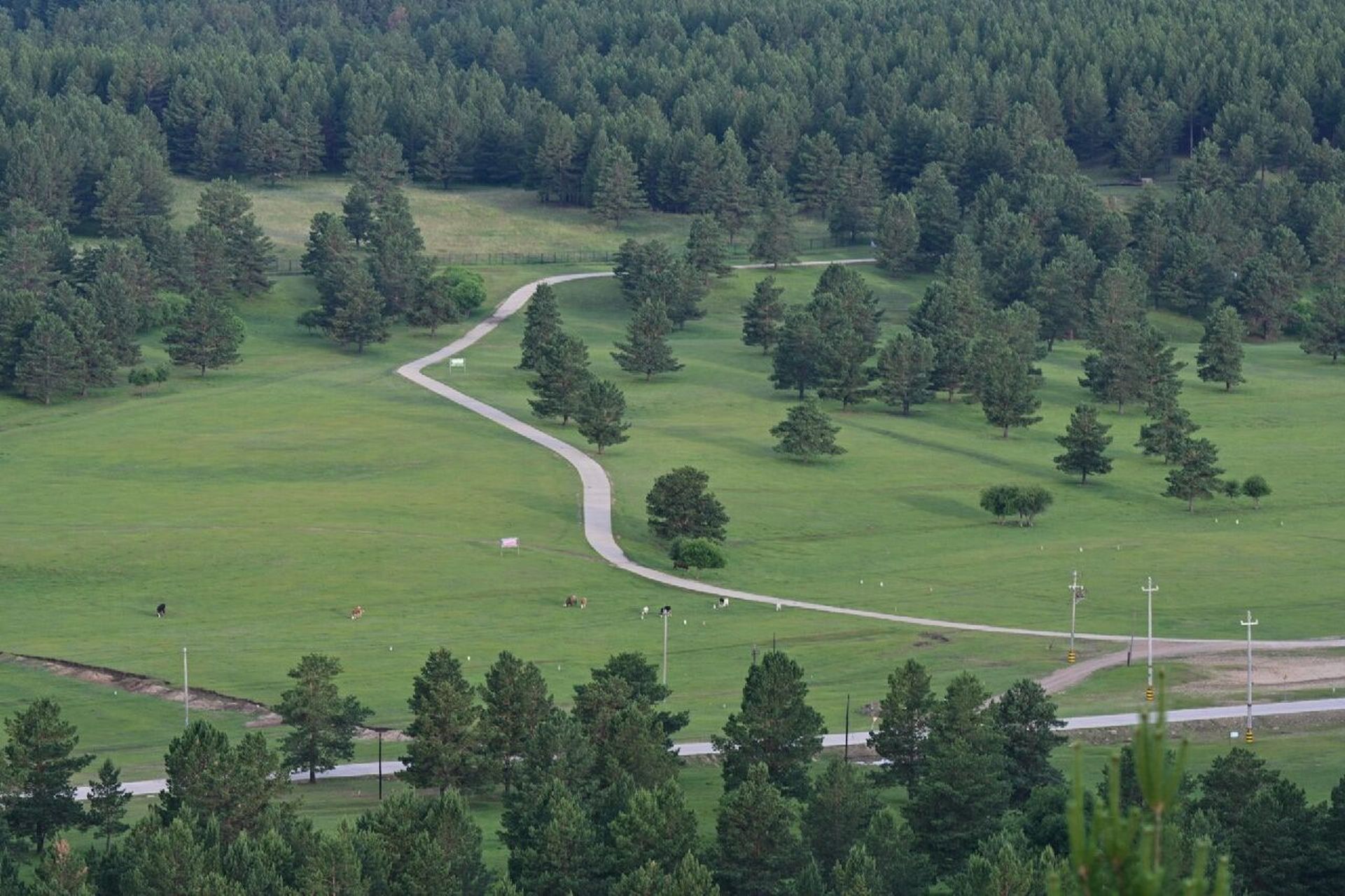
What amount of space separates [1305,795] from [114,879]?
4570cm

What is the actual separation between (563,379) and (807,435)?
2068cm

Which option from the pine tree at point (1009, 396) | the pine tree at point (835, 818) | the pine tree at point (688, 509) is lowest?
the pine tree at point (835, 818)

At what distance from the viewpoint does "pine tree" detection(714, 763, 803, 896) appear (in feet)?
279

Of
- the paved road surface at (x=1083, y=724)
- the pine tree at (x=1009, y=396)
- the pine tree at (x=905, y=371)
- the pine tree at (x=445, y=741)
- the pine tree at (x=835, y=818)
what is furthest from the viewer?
the pine tree at (x=905, y=371)

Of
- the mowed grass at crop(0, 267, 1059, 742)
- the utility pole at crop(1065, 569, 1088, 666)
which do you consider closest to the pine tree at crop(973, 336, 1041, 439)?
the mowed grass at crop(0, 267, 1059, 742)

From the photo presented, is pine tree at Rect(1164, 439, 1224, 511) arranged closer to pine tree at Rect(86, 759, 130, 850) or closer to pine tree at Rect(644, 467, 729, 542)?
pine tree at Rect(644, 467, 729, 542)

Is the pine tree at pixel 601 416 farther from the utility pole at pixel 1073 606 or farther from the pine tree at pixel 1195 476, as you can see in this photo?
the utility pole at pixel 1073 606

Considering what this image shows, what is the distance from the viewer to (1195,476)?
163250mm

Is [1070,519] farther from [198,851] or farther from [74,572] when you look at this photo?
[198,851]

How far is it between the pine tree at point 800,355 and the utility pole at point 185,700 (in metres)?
89.1

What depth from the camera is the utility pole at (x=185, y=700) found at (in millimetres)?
110312

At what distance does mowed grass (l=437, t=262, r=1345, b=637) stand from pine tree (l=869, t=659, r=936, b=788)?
1225 inches

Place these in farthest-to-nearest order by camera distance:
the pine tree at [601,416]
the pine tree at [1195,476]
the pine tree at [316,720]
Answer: the pine tree at [601,416] < the pine tree at [1195,476] < the pine tree at [316,720]

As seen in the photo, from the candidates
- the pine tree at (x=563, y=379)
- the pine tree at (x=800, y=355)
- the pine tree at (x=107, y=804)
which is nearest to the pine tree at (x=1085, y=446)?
the pine tree at (x=800, y=355)
